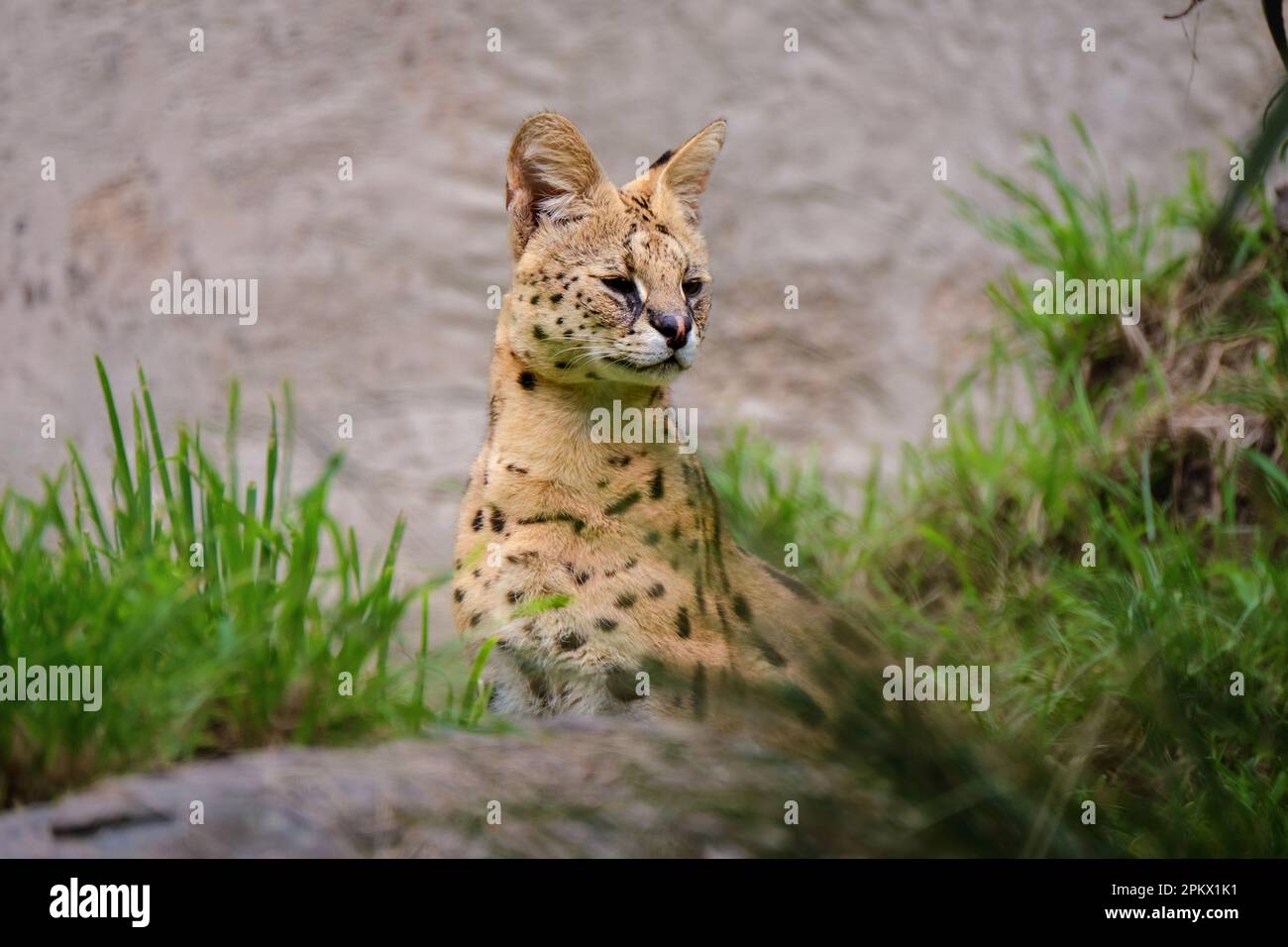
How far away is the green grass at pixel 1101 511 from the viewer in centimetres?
354

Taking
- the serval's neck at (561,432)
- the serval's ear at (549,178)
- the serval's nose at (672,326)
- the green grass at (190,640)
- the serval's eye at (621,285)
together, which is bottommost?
the green grass at (190,640)

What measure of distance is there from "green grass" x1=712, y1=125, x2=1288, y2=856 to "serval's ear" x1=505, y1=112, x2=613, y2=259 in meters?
1.08

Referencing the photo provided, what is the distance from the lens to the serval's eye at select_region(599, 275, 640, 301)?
346cm

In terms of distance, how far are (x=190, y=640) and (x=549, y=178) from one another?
55.8 inches

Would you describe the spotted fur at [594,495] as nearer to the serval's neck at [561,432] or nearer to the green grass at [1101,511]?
the serval's neck at [561,432]

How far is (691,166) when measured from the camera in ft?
12.5

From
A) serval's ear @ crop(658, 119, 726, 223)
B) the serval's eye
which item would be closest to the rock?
the serval's eye

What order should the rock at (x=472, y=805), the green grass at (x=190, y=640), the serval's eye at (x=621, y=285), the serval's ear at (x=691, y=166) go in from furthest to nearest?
the serval's ear at (x=691, y=166)
the serval's eye at (x=621, y=285)
the green grass at (x=190, y=640)
the rock at (x=472, y=805)

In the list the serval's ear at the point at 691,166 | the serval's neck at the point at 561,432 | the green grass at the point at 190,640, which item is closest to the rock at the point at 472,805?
the green grass at the point at 190,640

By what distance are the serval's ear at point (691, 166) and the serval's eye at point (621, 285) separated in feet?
1.31

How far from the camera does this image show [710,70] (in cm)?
714

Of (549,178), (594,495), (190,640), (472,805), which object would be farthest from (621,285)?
(472,805)

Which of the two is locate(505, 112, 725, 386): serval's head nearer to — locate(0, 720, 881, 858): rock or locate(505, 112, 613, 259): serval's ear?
locate(505, 112, 613, 259): serval's ear
